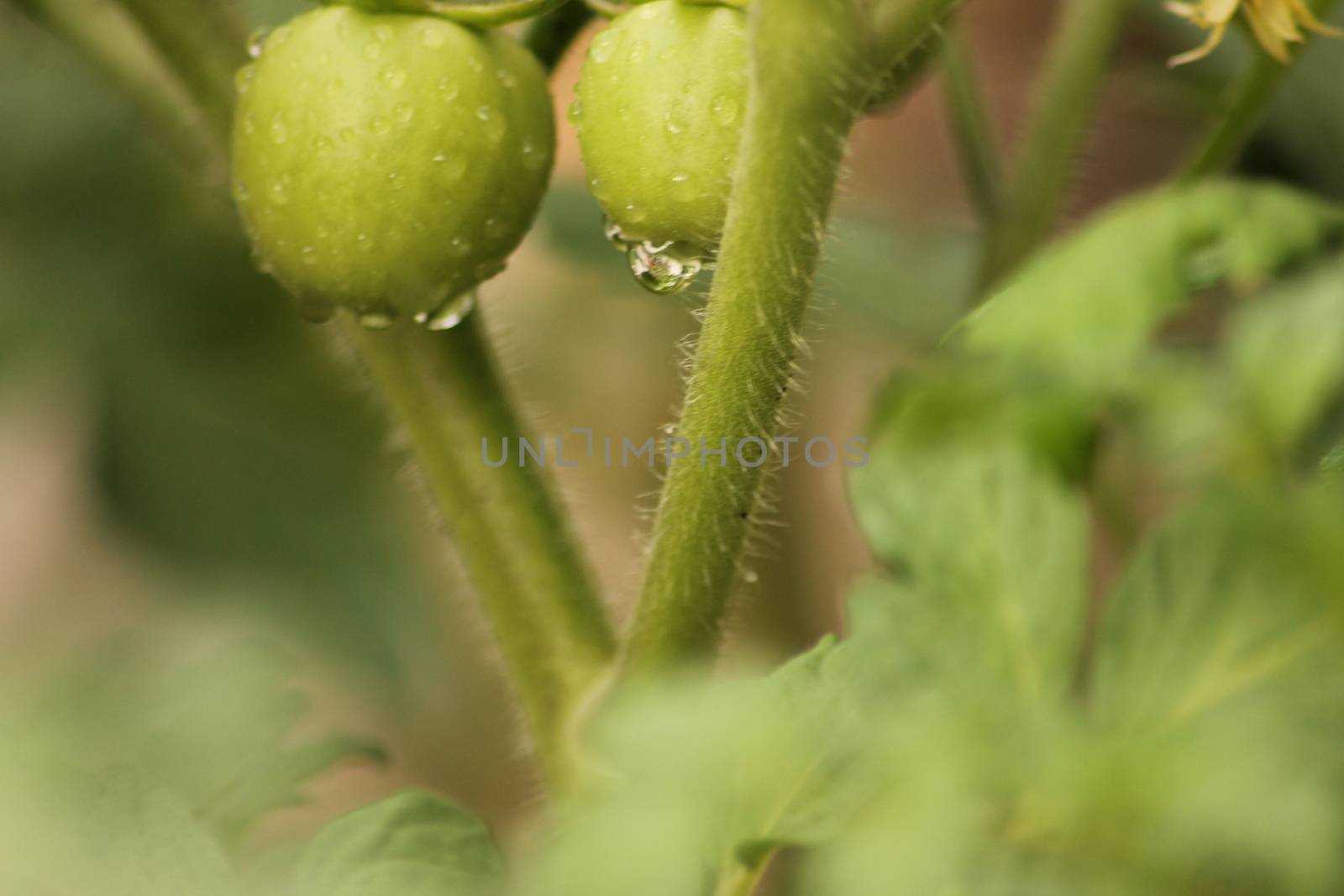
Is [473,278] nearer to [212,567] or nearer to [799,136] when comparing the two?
[799,136]

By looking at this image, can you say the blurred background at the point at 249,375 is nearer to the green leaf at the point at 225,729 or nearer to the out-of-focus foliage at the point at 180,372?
the out-of-focus foliage at the point at 180,372

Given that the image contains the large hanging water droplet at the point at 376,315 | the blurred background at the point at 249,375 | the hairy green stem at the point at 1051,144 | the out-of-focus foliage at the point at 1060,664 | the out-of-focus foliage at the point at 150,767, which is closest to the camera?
the out-of-focus foliage at the point at 1060,664

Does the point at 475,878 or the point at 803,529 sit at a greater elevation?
the point at 475,878

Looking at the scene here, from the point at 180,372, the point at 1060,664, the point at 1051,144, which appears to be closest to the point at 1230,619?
the point at 1060,664

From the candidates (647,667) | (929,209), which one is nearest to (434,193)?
(647,667)

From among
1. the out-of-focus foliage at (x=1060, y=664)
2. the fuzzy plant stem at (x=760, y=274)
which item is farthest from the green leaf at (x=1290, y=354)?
the fuzzy plant stem at (x=760, y=274)

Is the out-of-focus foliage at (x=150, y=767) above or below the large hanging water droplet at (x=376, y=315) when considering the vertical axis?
below
